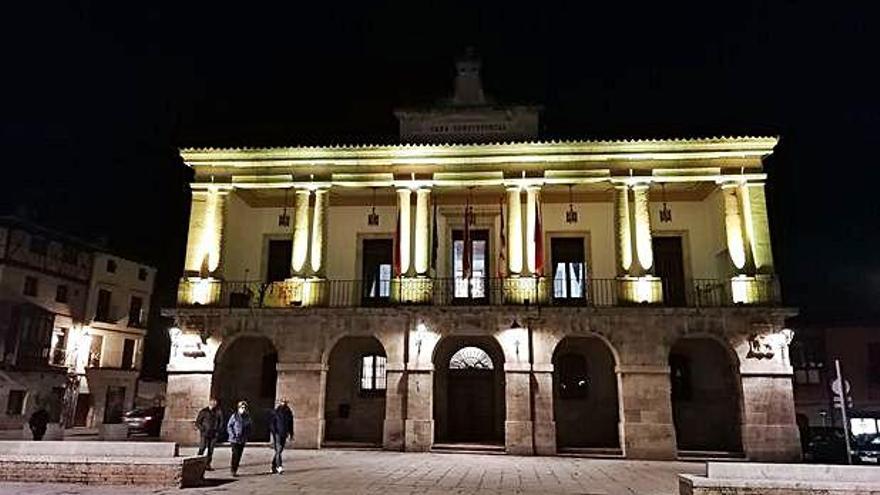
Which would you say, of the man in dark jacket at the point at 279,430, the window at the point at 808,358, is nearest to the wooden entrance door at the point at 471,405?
the man in dark jacket at the point at 279,430

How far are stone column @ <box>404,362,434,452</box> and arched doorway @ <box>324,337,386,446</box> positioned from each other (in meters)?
2.76

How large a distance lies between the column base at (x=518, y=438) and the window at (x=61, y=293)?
26.2 m

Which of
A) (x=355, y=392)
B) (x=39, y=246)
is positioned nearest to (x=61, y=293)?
(x=39, y=246)

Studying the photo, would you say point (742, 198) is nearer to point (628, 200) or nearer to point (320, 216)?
point (628, 200)

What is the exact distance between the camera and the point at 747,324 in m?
18.3

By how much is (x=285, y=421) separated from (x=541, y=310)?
844 centimetres

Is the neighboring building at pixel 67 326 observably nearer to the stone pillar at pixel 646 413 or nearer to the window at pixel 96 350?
the window at pixel 96 350

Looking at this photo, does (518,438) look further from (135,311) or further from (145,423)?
(135,311)

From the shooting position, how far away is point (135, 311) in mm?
37594

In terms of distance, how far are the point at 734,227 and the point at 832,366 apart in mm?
14885

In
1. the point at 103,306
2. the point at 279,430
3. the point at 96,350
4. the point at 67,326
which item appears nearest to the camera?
the point at 279,430

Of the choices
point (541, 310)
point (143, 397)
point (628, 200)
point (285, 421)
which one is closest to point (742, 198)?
point (628, 200)

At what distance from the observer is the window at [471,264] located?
20.9 metres

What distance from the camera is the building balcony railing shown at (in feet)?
61.8
